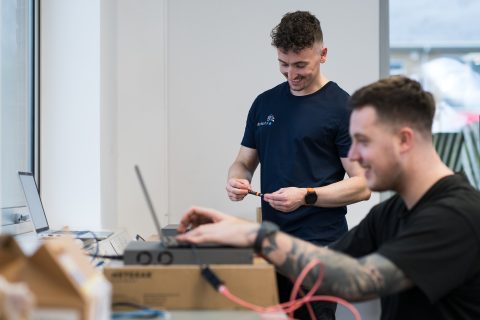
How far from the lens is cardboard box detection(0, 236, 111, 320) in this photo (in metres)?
0.81

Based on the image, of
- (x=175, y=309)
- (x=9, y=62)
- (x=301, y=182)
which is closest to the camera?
(x=175, y=309)

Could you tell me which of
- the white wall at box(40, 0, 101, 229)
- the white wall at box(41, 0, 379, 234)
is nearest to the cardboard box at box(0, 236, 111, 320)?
the white wall at box(40, 0, 101, 229)

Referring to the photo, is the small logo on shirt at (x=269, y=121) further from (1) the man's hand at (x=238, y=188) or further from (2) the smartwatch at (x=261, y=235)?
(2) the smartwatch at (x=261, y=235)

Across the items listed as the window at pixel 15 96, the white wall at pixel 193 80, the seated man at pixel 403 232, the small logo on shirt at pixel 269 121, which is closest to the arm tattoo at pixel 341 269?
the seated man at pixel 403 232

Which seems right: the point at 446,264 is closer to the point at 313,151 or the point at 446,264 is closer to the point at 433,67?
the point at 313,151

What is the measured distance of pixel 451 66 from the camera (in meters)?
3.86

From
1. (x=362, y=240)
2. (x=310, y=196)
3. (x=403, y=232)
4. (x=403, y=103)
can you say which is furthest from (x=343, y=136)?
(x=403, y=232)

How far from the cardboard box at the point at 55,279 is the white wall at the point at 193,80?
2229mm

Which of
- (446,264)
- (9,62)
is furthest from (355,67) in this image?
(446,264)

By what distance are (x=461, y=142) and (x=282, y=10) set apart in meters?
1.44

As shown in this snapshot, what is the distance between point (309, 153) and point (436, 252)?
0.88 m

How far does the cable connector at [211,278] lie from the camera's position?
3.97 ft

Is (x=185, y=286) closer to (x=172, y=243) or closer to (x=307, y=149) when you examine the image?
(x=172, y=243)

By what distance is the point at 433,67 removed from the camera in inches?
152
